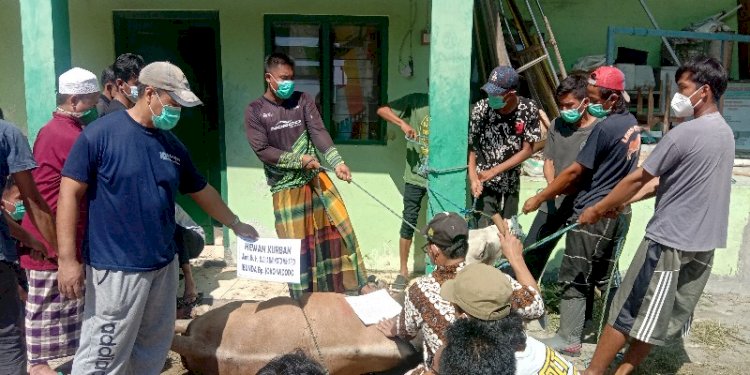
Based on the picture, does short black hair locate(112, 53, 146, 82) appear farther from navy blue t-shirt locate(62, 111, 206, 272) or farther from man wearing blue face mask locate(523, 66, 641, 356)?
man wearing blue face mask locate(523, 66, 641, 356)

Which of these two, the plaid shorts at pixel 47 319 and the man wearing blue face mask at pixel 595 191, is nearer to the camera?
the plaid shorts at pixel 47 319

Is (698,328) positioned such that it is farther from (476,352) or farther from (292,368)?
(292,368)

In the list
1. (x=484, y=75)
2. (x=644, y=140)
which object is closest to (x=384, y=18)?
(x=484, y=75)

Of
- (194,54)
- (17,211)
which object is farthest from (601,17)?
(17,211)

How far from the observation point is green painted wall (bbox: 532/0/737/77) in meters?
6.54

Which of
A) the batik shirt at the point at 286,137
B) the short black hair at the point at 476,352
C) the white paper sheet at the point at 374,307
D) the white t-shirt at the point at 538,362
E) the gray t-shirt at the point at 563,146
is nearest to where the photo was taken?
the short black hair at the point at 476,352

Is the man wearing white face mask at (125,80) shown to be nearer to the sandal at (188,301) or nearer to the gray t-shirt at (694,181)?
the sandal at (188,301)

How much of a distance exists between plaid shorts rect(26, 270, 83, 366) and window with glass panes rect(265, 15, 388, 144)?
2.87 metres

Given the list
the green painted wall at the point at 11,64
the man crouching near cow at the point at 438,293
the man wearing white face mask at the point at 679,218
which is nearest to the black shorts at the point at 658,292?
the man wearing white face mask at the point at 679,218

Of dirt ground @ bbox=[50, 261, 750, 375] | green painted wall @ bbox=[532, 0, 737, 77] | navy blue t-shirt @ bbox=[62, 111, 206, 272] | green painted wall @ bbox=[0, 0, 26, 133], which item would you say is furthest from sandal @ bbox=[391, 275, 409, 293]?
green painted wall @ bbox=[0, 0, 26, 133]

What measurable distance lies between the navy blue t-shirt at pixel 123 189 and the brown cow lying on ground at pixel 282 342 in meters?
0.81

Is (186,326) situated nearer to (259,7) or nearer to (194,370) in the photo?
(194,370)

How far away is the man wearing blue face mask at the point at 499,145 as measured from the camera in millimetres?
4863

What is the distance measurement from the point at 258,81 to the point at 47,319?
2.95 m
